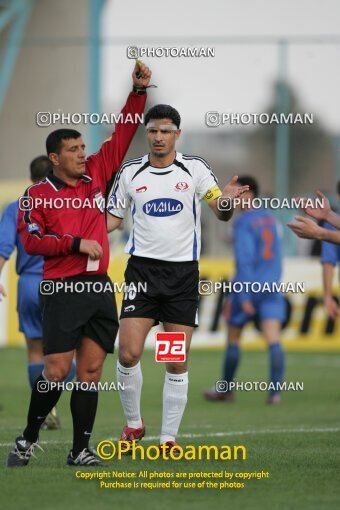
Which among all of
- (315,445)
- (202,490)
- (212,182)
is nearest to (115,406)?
(315,445)

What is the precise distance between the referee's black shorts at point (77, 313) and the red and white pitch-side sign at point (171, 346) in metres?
0.55

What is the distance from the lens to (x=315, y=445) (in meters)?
9.48

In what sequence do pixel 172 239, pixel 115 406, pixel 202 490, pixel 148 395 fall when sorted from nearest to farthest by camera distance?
pixel 202 490 < pixel 172 239 < pixel 115 406 < pixel 148 395

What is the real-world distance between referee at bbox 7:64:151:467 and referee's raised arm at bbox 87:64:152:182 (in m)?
0.24

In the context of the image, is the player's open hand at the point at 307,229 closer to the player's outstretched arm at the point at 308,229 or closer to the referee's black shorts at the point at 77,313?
the player's outstretched arm at the point at 308,229

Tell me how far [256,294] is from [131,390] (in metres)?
5.57

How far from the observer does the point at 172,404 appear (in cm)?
886

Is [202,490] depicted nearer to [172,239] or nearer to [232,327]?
[172,239]

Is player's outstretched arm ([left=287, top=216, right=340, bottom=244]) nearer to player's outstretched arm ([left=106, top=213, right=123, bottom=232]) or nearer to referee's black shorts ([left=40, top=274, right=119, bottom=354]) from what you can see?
referee's black shorts ([left=40, top=274, right=119, bottom=354])

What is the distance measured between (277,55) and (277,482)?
A: 49.6 feet

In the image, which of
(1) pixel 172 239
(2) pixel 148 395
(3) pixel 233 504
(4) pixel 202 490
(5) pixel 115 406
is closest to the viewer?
(3) pixel 233 504

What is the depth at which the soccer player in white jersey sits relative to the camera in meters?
8.77

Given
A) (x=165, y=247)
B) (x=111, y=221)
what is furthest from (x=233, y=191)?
(x=111, y=221)

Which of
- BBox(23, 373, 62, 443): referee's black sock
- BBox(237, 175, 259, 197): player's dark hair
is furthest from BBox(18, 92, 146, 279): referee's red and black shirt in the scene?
BBox(237, 175, 259, 197): player's dark hair
